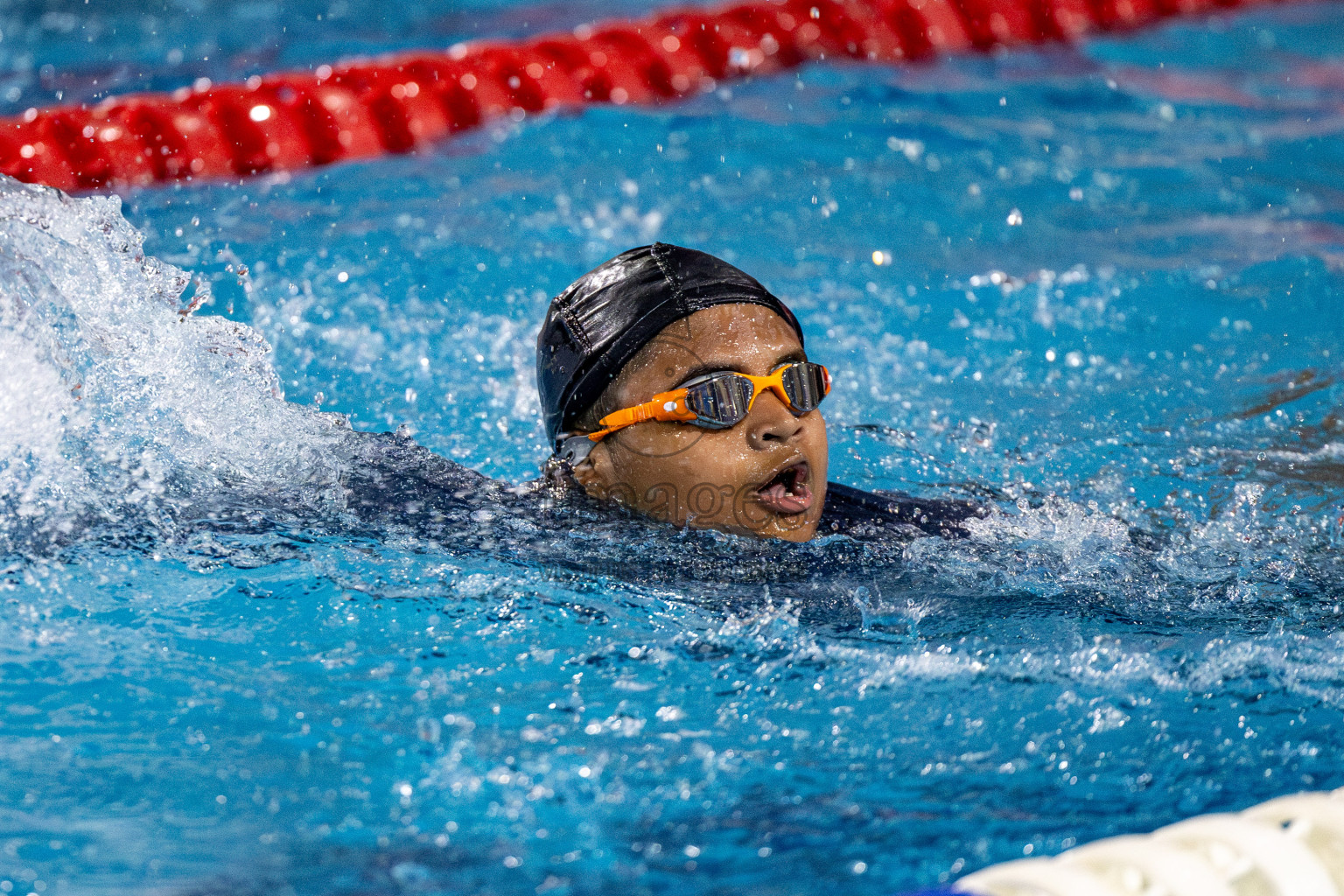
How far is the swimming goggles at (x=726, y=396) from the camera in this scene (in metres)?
2.41

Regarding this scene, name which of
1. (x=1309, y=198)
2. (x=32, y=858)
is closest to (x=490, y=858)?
(x=32, y=858)

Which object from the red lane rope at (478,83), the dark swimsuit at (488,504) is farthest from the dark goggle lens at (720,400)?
the red lane rope at (478,83)

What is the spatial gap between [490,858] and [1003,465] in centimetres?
227

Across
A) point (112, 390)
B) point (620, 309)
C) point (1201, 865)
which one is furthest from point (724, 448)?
point (112, 390)

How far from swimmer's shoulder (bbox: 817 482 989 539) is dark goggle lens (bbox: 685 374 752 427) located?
388mm

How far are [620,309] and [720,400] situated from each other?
0.31 metres

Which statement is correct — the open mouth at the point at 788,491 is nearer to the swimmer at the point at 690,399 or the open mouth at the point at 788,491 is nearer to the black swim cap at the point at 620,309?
the swimmer at the point at 690,399

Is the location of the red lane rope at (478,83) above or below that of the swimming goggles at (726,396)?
above

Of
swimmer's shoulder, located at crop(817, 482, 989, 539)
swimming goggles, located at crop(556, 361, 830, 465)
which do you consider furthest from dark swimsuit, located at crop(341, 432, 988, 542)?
swimming goggles, located at crop(556, 361, 830, 465)

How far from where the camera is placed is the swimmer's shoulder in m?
2.71

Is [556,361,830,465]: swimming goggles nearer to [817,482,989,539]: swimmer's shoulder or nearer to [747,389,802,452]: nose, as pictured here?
[747,389,802,452]: nose

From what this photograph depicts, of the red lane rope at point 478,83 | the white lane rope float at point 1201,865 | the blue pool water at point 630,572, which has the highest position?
the red lane rope at point 478,83

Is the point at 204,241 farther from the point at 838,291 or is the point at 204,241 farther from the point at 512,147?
the point at 838,291

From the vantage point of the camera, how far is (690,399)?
2.42 m
